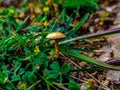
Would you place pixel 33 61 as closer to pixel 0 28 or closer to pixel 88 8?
pixel 0 28

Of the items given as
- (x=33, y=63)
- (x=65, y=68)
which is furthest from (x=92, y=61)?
(x=33, y=63)

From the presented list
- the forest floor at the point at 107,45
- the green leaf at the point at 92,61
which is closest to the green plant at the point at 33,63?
the green leaf at the point at 92,61

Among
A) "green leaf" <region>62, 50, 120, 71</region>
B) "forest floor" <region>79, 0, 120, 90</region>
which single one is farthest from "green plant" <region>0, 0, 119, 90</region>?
"forest floor" <region>79, 0, 120, 90</region>

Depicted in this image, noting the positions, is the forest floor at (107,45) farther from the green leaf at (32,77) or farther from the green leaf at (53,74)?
the green leaf at (32,77)

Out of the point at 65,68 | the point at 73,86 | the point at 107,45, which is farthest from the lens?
the point at 107,45

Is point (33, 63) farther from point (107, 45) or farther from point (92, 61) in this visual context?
point (107, 45)

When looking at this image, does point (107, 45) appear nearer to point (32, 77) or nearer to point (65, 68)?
point (65, 68)

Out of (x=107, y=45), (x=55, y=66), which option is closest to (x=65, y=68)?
(x=55, y=66)

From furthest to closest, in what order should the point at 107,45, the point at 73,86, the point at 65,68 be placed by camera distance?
the point at 107,45 → the point at 65,68 → the point at 73,86

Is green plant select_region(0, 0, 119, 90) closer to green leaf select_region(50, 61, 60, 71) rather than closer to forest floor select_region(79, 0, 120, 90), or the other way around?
green leaf select_region(50, 61, 60, 71)

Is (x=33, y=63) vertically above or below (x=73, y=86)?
above

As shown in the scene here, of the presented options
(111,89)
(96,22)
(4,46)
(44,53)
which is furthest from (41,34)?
(96,22)

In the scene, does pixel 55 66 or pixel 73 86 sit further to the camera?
pixel 55 66
